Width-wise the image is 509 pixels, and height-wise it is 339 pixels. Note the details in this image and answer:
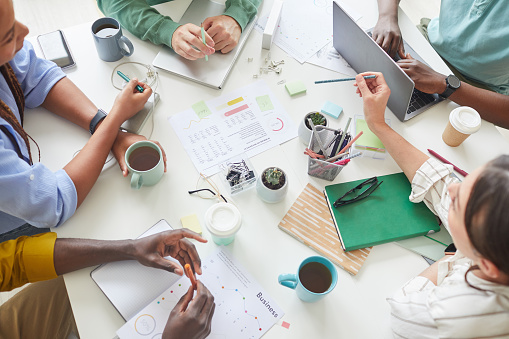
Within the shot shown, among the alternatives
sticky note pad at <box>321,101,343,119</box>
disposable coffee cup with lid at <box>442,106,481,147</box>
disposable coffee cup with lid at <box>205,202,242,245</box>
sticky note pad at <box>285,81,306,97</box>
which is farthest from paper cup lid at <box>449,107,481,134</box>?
disposable coffee cup with lid at <box>205,202,242,245</box>

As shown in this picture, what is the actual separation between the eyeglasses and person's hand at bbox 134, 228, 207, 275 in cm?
38

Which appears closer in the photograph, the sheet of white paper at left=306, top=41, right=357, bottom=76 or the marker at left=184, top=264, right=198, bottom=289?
the marker at left=184, top=264, right=198, bottom=289

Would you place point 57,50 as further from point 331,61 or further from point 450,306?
point 450,306

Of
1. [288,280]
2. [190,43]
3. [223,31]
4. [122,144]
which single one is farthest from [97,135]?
[288,280]

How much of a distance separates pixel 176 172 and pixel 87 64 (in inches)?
20.2

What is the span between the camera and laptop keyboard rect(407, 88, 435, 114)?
3.93ft

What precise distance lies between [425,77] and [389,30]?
22 cm

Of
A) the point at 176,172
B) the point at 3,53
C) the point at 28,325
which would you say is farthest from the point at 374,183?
the point at 28,325

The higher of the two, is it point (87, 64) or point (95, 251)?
point (87, 64)

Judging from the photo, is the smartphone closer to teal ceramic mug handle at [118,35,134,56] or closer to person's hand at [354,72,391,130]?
teal ceramic mug handle at [118,35,134,56]

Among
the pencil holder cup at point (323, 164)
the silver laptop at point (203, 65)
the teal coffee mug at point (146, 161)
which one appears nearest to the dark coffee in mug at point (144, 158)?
the teal coffee mug at point (146, 161)

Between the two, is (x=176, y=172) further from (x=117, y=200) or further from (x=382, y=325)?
(x=382, y=325)

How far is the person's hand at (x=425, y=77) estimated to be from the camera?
1166 mm

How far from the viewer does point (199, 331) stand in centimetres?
77
